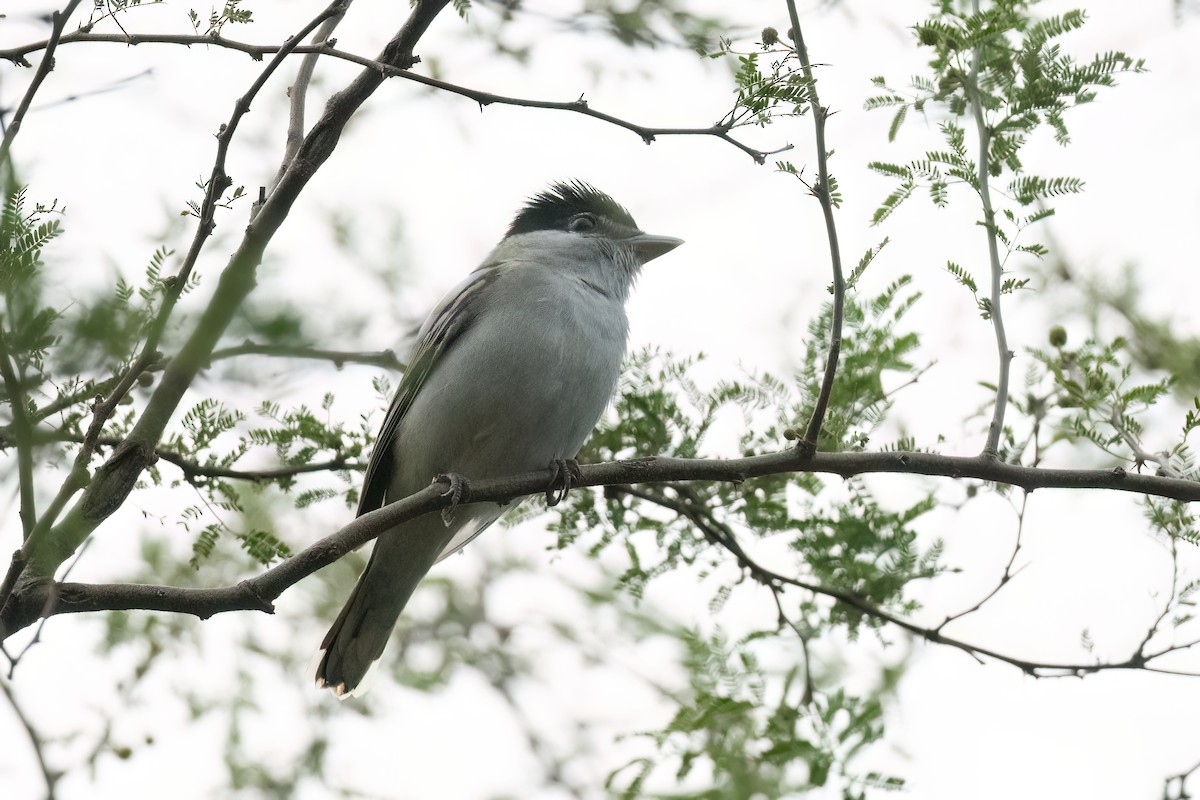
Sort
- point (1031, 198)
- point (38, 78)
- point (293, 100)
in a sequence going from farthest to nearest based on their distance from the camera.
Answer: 1. point (293, 100)
2. point (1031, 198)
3. point (38, 78)

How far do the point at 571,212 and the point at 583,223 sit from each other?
21 cm

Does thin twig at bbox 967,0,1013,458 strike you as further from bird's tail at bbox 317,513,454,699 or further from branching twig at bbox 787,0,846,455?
bird's tail at bbox 317,513,454,699

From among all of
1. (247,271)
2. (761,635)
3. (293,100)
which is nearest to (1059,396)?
(761,635)

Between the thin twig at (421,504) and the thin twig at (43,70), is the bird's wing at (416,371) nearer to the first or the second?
the thin twig at (421,504)

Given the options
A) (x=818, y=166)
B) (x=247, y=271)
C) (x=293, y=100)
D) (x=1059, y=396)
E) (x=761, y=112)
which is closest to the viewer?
(x=247, y=271)

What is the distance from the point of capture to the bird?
16.5 feet

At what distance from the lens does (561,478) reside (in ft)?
15.6

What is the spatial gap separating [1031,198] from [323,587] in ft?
17.8

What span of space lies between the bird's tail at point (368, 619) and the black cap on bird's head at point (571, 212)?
202 centimetres

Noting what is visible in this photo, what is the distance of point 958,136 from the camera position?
4164mm

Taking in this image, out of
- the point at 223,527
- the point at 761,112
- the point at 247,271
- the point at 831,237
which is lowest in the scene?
the point at 247,271

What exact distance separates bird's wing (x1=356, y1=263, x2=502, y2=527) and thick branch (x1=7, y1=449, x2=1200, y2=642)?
4.16 ft

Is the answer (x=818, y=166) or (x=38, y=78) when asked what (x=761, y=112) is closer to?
(x=818, y=166)

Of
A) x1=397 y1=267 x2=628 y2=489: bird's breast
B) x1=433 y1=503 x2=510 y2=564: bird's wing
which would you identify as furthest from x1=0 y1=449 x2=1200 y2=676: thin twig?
x1=433 y1=503 x2=510 y2=564: bird's wing
